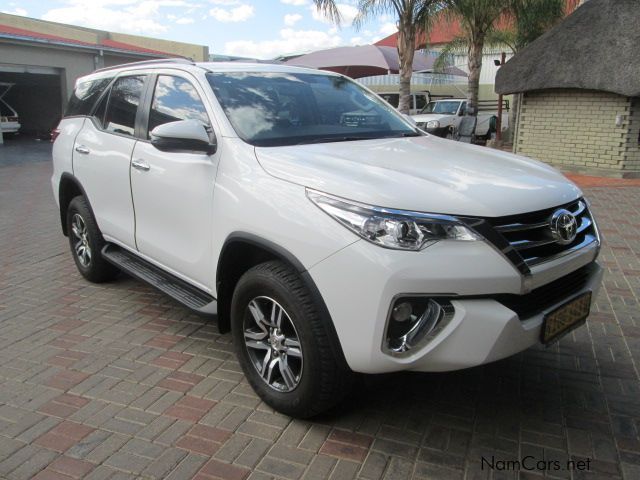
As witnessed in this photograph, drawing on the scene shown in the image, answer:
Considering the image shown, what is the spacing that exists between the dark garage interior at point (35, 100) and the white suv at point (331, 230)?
21.1 metres

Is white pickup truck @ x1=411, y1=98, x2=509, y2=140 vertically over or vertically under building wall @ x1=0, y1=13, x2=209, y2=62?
under

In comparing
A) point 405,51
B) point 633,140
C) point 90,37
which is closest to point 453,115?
point 405,51

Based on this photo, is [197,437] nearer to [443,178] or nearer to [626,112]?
[443,178]

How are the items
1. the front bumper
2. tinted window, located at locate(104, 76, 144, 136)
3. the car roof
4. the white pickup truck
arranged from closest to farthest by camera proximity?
1. the front bumper
2. the car roof
3. tinted window, located at locate(104, 76, 144, 136)
4. the white pickup truck

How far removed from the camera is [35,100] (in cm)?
2395

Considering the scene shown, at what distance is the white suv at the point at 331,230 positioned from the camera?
2.32 meters

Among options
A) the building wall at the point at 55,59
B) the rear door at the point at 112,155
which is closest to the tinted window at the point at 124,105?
the rear door at the point at 112,155

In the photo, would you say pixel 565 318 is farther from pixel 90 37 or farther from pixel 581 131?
pixel 90 37

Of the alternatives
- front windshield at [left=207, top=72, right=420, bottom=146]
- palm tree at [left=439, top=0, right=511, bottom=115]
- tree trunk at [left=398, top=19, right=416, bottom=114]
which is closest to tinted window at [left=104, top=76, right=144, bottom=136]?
front windshield at [left=207, top=72, right=420, bottom=146]

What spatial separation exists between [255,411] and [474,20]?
57.9 ft

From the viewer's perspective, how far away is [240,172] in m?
2.96

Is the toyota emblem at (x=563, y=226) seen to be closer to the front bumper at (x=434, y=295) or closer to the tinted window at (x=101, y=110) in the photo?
the front bumper at (x=434, y=295)

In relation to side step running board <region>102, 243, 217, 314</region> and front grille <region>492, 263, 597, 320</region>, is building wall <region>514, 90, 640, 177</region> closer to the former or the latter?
front grille <region>492, 263, 597, 320</region>

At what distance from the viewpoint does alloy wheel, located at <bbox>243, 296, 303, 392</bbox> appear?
2.79 metres
